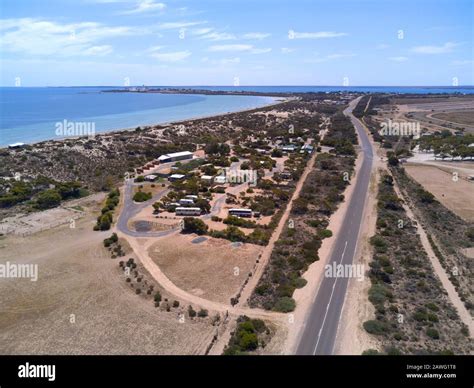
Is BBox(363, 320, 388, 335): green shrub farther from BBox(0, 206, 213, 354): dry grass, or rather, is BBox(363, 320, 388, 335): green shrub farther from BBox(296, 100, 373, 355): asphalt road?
BBox(0, 206, 213, 354): dry grass

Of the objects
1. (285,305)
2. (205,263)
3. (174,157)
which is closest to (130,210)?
(205,263)

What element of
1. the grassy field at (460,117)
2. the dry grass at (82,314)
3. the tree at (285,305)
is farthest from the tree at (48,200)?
the grassy field at (460,117)

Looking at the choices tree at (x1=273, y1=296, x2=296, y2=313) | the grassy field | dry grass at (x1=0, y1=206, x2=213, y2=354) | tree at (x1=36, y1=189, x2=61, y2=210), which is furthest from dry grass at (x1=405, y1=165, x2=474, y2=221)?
the grassy field

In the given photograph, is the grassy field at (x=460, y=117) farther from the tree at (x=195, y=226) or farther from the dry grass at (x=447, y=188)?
the tree at (x=195, y=226)

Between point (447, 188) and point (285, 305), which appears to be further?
point (447, 188)

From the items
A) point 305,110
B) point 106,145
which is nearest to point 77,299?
point 106,145

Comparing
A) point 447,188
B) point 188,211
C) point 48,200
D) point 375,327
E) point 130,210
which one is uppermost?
point 447,188

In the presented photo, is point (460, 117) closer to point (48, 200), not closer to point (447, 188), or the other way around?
point (447, 188)

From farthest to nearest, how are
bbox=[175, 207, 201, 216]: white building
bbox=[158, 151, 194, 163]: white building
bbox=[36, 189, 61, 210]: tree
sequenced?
bbox=[158, 151, 194, 163]: white building → bbox=[36, 189, 61, 210]: tree → bbox=[175, 207, 201, 216]: white building

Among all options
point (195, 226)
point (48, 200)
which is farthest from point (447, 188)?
point (48, 200)

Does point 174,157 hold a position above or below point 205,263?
above

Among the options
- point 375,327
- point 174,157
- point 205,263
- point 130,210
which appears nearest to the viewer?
point 375,327

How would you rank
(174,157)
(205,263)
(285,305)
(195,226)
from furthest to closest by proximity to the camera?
(174,157) < (195,226) < (205,263) < (285,305)
